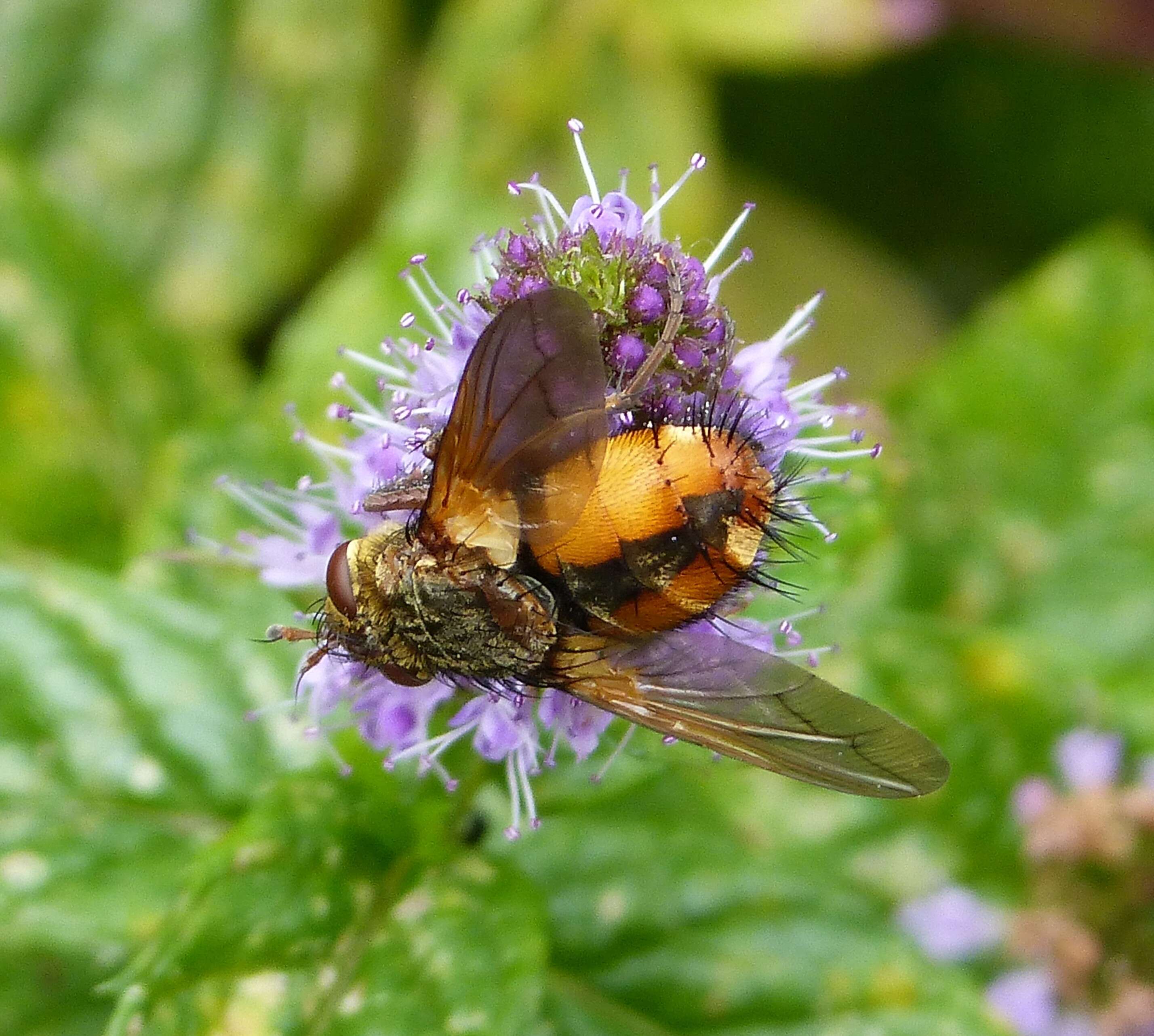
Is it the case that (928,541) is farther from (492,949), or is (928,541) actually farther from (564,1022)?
(492,949)

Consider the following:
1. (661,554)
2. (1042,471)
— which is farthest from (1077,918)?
(661,554)

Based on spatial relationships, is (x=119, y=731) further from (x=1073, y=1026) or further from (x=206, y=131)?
(x=206, y=131)

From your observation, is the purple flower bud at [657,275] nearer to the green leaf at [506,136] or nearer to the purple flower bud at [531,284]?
the purple flower bud at [531,284]

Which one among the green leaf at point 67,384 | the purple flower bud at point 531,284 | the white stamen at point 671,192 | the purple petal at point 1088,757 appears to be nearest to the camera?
the purple flower bud at point 531,284

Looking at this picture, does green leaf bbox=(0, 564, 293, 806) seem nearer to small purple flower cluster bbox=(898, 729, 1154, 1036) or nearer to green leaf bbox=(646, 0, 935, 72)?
small purple flower cluster bbox=(898, 729, 1154, 1036)

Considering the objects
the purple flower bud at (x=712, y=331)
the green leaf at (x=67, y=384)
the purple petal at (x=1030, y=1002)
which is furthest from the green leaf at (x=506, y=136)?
the purple petal at (x=1030, y=1002)

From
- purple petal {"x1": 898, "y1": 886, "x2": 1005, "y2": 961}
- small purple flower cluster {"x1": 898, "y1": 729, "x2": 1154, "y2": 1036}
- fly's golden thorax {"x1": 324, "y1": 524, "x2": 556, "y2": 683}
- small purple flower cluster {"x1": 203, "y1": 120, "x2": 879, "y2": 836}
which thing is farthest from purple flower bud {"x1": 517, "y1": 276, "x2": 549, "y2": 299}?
purple petal {"x1": 898, "y1": 886, "x2": 1005, "y2": 961}

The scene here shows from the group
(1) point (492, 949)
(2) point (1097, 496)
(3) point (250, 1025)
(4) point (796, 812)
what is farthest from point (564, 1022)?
(2) point (1097, 496)
